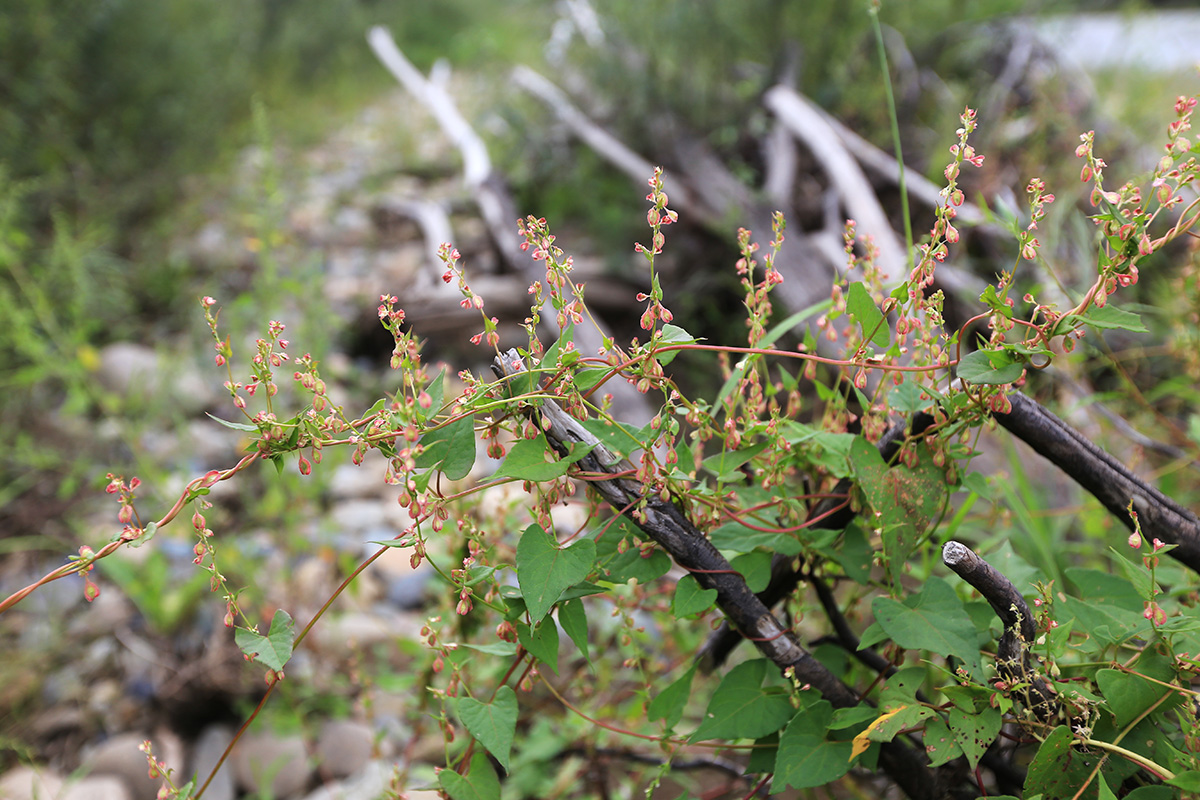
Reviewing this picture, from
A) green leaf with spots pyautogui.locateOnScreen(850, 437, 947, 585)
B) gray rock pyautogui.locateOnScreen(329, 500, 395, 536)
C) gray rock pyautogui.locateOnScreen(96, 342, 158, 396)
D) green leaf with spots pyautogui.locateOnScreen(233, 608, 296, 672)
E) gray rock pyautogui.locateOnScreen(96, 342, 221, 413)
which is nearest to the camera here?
green leaf with spots pyautogui.locateOnScreen(233, 608, 296, 672)

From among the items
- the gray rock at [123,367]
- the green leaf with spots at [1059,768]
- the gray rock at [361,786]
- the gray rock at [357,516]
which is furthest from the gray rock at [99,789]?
the green leaf with spots at [1059,768]

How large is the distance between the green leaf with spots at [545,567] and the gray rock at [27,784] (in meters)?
1.54

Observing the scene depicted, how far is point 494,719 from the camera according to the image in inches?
26.3

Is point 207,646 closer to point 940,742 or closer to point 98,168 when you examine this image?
point 940,742

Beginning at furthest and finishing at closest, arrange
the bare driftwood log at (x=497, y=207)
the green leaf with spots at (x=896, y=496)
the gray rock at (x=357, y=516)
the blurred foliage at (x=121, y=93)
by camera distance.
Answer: the blurred foliage at (x=121, y=93) → the gray rock at (x=357, y=516) → the bare driftwood log at (x=497, y=207) → the green leaf with spots at (x=896, y=496)

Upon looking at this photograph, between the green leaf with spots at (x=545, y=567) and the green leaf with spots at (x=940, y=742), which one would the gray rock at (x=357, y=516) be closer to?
the green leaf with spots at (x=545, y=567)

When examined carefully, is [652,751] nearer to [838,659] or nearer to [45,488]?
[838,659]

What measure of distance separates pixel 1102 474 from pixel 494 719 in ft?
2.20

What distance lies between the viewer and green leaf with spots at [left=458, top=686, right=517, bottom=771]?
2.10 ft

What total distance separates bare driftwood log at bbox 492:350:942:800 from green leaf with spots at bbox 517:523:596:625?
0.07 metres

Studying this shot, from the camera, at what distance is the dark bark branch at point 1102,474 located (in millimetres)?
739

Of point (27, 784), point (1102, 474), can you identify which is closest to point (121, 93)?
point (27, 784)

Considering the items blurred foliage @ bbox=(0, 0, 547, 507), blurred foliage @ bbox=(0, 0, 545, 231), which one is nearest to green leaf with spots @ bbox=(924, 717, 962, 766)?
blurred foliage @ bbox=(0, 0, 547, 507)

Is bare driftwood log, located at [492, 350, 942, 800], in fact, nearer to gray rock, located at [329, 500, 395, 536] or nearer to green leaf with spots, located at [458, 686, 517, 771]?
green leaf with spots, located at [458, 686, 517, 771]
